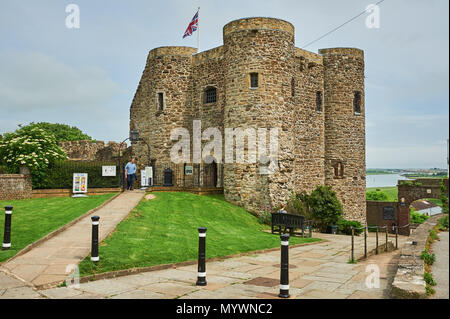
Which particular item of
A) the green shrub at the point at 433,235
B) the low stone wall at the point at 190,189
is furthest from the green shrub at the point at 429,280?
the low stone wall at the point at 190,189

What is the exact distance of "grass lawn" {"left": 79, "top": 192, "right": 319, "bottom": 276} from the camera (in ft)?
28.9

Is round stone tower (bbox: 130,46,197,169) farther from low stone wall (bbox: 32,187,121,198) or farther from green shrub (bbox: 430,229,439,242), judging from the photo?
green shrub (bbox: 430,229,439,242)

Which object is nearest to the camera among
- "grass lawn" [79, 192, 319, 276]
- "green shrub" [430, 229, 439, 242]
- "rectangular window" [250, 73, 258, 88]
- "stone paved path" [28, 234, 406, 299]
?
"stone paved path" [28, 234, 406, 299]

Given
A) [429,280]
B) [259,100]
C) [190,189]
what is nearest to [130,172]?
[190,189]

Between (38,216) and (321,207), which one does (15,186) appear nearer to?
(38,216)

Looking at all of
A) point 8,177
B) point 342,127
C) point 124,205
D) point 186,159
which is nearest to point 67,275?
point 124,205

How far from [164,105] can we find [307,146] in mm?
9384

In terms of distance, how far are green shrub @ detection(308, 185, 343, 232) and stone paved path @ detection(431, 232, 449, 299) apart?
39.9 feet

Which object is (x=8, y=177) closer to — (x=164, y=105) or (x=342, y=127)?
(x=164, y=105)

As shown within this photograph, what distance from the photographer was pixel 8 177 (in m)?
17.7

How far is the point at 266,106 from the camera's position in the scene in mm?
19766

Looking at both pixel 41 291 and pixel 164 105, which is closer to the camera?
pixel 41 291

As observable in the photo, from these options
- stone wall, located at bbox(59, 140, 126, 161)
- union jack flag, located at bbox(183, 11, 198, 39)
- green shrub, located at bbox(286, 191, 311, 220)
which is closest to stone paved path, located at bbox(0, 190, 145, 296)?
green shrub, located at bbox(286, 191, 311, 220)

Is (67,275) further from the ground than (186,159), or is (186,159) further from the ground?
(186,159)
